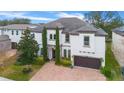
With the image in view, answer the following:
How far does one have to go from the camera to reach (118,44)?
335 centimetres

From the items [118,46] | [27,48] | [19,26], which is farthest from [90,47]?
[19,26]

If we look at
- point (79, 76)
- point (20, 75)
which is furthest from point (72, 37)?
point (20, 75)

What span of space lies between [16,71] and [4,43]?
373 millimetres

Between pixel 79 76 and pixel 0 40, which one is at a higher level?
pixel 0 40

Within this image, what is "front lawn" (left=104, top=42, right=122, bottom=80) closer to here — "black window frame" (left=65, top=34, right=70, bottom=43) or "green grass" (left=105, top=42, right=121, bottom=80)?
"green grass" (left=105, top=42, right=121, bottom=80)

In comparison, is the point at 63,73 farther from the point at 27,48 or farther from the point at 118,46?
the point at 118,46

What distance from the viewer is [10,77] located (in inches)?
135

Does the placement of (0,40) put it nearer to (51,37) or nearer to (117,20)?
(51,37)

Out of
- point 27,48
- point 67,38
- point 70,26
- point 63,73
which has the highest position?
point 70,26

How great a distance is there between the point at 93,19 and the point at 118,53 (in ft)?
1.62

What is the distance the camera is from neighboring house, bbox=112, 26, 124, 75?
334cm

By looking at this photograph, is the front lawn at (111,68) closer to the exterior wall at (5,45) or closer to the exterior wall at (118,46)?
A: the exterior wall at (118,46)
